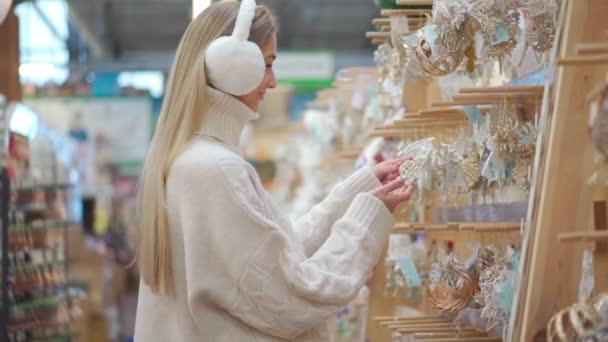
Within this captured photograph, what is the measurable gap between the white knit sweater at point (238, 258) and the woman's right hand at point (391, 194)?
5 cm

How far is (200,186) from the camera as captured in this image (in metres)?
3.21

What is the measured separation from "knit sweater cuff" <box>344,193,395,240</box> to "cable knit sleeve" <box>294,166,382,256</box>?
0.98 feet

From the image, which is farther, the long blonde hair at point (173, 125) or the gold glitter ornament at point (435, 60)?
the gold glitter ornament at point (435, 60)

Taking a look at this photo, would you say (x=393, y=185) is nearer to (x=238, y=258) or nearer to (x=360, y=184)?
(x=360, y=184)

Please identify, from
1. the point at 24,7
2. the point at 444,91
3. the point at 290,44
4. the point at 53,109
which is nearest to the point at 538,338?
the point at 444,91

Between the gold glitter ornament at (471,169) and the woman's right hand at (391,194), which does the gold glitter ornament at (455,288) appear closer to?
the gold glitter ornament at (471,169)

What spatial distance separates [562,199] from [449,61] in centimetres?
95

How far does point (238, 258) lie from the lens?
3.16 m

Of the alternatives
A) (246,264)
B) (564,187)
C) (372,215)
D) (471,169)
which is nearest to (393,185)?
(372,215)

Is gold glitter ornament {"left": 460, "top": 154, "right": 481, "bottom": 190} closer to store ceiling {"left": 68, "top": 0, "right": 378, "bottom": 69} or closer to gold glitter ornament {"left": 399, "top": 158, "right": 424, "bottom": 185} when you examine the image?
gold glitter ornament {"left": 399, "top": 158, "right": 424, "bottom": 185}

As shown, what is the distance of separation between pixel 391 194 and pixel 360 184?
0.26m

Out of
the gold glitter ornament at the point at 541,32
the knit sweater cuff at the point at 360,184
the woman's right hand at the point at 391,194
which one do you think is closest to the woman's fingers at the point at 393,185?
the woman's right hand at the point at 391,194

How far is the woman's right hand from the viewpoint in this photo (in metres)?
3.43

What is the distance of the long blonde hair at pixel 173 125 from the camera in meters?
3.28
